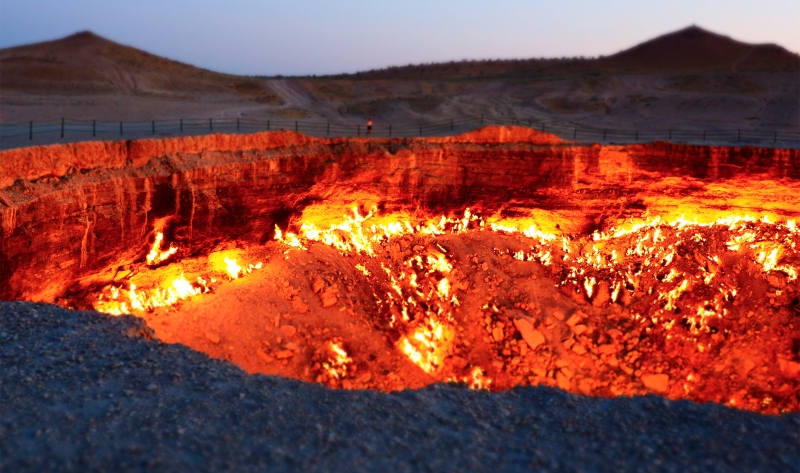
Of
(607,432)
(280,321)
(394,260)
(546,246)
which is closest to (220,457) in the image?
(607,432)

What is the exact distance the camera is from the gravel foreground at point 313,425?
19.2ft

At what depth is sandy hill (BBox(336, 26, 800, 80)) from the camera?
219 ft

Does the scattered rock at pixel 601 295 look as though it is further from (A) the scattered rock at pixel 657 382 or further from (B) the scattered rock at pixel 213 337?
(B) the scattered rock at pixel 213 337

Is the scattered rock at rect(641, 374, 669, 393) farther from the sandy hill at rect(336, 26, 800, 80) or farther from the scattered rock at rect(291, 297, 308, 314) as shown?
the sandy hill at rect(336, 26, 800, 80)

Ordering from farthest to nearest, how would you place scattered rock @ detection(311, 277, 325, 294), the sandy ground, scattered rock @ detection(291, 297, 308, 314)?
the sandy ground → scattered rock @ detection(311, 277, 325, 294) → scattered rock @ detection(291, 297, 308, 314)

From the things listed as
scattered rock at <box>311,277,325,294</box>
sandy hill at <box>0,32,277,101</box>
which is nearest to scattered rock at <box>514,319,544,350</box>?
scattered rock at <box>311,277,325,294</box>

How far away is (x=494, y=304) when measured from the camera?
54.2 feet

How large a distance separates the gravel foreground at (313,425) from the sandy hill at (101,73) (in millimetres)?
36214

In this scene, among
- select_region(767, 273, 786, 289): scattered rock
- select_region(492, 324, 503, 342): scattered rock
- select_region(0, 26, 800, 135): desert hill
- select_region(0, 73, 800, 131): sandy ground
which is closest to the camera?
select_region(492, 324, 503, 342): scattered rock

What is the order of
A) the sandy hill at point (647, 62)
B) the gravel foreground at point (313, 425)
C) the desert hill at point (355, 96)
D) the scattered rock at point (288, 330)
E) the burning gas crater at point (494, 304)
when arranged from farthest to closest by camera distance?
the sandy hill at point (647, 62)
the desert hill at point (355, 96)
the scattered rock at point (288, 330)
the burning gas crater at point (494, 304)
the gravel foreground at point (313, 425)

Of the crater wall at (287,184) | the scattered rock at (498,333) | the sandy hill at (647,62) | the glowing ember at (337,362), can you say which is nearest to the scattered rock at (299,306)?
the glowing ember at (337,362)

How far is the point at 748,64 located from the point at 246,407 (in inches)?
2852

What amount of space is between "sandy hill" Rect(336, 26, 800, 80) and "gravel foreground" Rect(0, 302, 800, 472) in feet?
201

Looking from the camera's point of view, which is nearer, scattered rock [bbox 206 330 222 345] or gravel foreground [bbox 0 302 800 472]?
gravel foreground [bbox 0 302 800 472]
